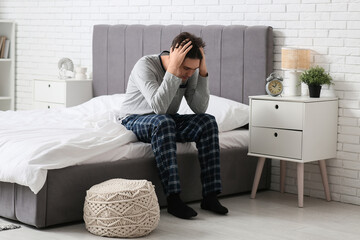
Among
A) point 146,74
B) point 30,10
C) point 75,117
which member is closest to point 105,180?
point 146,74

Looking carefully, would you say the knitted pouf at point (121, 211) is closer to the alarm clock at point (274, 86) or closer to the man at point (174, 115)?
the man at point (174, 115)

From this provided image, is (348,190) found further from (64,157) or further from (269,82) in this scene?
(64,157)

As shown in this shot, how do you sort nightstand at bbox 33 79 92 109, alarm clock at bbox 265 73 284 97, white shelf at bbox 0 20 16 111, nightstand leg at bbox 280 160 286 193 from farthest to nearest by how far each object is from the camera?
white shelf at bbox 0 20 16 111
nightstand at bbox 33 79 92 109
nightstand leg at bbox 280 160 286 193
alarm clock at bbox 265 73 284 97

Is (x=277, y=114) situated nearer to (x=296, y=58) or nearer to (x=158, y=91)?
(x=296, y=58)

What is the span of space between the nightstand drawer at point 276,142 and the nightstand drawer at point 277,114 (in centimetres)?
4

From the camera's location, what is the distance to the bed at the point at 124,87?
346 centimetres

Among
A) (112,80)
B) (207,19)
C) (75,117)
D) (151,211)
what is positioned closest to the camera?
(151,211)

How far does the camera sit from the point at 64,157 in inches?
136

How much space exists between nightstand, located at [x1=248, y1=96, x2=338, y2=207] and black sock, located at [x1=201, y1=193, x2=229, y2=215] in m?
0.54

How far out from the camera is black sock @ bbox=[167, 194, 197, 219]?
369 cm

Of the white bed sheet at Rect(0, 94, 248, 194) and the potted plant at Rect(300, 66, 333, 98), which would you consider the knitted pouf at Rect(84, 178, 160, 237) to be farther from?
the potted plant at Rect(300, 66, 333, 98)

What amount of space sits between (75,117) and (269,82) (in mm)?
1321

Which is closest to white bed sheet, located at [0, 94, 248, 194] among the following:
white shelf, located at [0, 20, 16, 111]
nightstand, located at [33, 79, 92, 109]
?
nightstand, located at [33, 79, 92, 109]

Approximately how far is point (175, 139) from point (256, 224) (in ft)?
2.09
